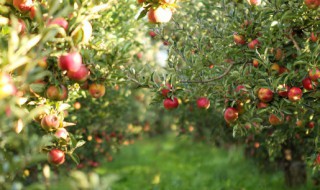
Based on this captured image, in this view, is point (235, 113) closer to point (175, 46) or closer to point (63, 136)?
point (175, 46)

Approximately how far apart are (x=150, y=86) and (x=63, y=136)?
3.51 feet

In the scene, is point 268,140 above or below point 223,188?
above

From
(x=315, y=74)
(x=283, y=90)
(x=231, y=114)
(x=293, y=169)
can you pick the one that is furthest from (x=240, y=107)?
(x=293, y=169)

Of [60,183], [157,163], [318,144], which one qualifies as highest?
[318,144]

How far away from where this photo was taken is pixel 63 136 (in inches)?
146

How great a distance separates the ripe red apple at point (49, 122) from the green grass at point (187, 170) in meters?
→ 5.94

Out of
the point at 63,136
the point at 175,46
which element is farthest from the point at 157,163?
the point at 63,136

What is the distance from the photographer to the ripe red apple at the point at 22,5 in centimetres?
321

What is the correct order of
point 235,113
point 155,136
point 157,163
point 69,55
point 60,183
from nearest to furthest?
point 69,55 → point 235,113 → point 60,183 → point 157,163 → point 155,136

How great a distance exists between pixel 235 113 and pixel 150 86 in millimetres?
899

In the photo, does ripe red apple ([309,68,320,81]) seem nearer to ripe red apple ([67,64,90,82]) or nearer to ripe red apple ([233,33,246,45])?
ripe red apple ([233,33,246,45])

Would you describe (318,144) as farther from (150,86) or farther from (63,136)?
(63,136)

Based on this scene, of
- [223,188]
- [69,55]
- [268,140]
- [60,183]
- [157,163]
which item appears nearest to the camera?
[69,55]

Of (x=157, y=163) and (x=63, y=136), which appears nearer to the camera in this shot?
(x=63, y=136)
